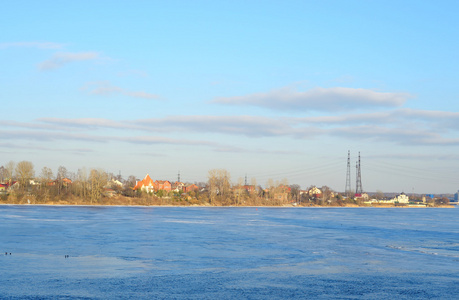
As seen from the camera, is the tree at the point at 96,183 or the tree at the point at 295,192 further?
the tree at the point at 295,192

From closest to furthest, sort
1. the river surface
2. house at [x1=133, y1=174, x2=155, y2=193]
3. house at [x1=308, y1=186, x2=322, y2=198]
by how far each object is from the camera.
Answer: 1. the river surface
2. house at [x1=133, y1=174, x2=155, y2=193]
3. house at [x1=308, y1=186, x2=322, y2=198]

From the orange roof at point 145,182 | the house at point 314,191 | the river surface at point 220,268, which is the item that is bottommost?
the river surface at point 220,268

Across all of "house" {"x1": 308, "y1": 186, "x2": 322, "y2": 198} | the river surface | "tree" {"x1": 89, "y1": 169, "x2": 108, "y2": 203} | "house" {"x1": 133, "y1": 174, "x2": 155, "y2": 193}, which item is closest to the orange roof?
"house" {"x1": 133, "y1": 174, "x2": 155, "y2": 193}

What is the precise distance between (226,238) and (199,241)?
3.32 meters

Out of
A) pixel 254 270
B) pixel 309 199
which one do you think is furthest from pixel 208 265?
pixel 309 199

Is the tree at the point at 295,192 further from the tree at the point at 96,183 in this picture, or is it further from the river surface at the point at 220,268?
the river surface at the point at 220,268

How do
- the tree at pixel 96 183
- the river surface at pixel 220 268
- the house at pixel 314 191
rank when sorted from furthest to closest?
the house at pixel 314 191
the tree at pixel 96 183
the river surface at pixel 220 268

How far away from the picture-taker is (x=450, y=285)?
61.7 feet

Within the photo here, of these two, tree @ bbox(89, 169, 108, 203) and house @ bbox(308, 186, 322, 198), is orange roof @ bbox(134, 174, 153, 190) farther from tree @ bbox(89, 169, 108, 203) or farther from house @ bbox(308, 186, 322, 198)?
house @ bbox(308, 186, 322, 198)

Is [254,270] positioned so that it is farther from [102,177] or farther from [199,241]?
[102,177]

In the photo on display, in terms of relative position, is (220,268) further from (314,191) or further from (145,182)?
(314,191)

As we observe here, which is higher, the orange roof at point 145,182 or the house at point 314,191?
the orange roof at point 145,182

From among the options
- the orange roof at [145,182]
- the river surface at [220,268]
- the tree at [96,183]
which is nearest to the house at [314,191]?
the orange roof at [145,182]

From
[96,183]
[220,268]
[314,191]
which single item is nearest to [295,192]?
[314,191]
